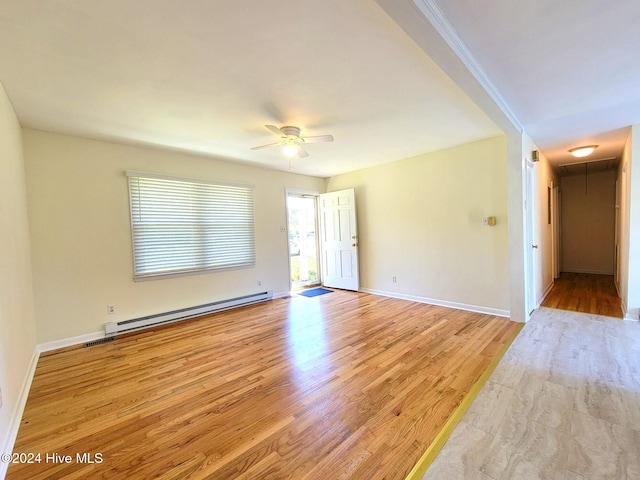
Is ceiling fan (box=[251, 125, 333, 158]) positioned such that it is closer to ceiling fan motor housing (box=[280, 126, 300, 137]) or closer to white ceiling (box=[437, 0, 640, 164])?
ceiling fan motor housing (box=[280, 126, 300, 137])

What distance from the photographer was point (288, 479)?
1421mm

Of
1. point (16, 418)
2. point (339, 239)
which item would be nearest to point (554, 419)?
point (16, 418)

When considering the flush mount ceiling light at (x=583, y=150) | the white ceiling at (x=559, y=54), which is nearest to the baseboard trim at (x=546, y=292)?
the flush mount ceiling light at (x=583, y=150)

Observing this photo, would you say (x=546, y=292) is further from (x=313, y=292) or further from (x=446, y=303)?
(x=313, y=292)

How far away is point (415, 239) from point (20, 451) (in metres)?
4.76

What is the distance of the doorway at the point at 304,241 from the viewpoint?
6.46m

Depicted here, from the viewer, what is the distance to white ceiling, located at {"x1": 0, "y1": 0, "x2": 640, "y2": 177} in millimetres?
1561

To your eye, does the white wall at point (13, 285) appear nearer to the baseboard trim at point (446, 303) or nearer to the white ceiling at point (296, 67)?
the white ceiling at point (296, 67)

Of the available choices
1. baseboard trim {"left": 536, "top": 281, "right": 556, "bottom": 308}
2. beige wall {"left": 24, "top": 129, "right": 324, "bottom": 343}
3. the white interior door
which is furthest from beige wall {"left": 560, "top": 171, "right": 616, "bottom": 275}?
beige wall {"left": 24, "top": 129, "right": 324, "bottom": 343}

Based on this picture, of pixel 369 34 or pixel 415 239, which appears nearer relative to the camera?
pixel 369 34

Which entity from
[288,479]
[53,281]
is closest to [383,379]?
[288,479]

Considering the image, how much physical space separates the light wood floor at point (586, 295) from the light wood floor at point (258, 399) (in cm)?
148

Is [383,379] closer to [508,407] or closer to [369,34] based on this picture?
[508,407]

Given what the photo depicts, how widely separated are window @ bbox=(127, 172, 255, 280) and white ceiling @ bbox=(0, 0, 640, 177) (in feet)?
2.66
